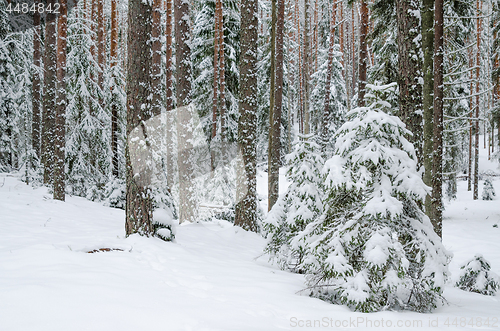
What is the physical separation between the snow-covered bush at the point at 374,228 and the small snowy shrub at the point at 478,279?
12.7ft

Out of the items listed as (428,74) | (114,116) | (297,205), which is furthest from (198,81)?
(297,205)

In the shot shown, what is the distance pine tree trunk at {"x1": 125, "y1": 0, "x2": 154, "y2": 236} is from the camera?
19.3 ft

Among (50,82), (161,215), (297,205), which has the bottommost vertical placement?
(161,215)

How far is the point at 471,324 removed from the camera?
10.9ft

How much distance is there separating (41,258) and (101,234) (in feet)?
7.27

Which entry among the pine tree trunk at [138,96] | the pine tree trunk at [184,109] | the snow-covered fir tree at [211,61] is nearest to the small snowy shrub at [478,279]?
the pine tree trunk at [138,96]

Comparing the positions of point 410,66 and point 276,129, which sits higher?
point 410,66

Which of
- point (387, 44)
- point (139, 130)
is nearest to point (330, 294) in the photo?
point (139, 130)

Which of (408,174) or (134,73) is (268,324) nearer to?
(408,174)

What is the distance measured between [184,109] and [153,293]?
337 inches

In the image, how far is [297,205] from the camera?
5875mm

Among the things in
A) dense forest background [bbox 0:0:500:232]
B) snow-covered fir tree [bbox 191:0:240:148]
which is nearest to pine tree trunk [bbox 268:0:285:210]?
dense forest background [bbox 0:0:500:232]

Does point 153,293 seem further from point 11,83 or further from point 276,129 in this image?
point 11,83

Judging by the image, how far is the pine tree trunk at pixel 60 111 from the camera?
35.0 feet
